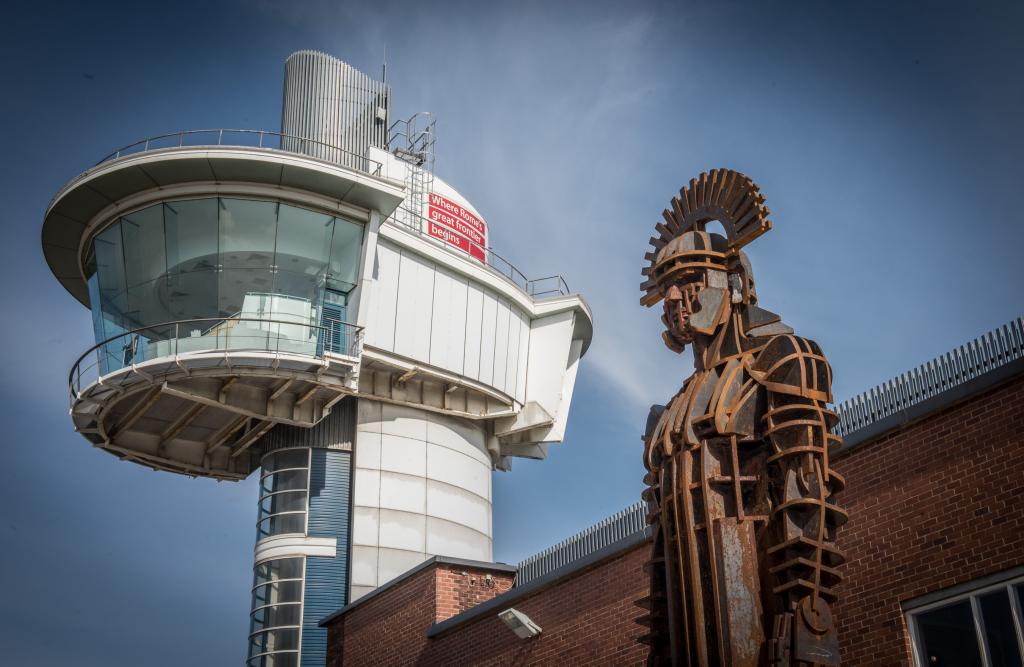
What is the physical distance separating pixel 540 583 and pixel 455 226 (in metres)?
21.1

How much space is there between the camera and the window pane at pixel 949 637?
533 inches

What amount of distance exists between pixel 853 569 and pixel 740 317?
601 centimetres

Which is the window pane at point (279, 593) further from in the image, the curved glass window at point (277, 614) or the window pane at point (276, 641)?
the window pane at point (276, 641)

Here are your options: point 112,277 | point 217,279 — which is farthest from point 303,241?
point 112,277

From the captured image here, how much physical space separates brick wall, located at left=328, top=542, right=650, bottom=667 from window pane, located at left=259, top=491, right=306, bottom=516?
23.5 feet

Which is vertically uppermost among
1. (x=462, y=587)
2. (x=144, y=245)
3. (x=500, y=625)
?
(x=144, y=245)

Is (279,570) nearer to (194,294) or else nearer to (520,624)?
(194,294)

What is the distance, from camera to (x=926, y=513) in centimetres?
1410

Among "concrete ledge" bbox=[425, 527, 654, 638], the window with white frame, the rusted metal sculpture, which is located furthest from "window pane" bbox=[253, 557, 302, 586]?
the rusted metal sculpture

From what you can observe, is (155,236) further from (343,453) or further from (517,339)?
(517,339)

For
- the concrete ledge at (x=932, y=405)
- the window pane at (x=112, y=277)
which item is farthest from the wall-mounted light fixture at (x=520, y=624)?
the window pane at (x=112, y=277)

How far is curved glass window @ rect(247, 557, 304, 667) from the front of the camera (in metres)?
33.1

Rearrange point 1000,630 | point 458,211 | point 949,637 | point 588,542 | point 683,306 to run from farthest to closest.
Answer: point 458,211, point 588,542, point 949,637, point 1000,630, point 683,306

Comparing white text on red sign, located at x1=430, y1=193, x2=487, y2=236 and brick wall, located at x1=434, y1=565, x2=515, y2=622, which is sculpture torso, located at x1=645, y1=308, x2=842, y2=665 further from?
white text on red sign, located at x1=430, y1=193, x2=487, y2=236
